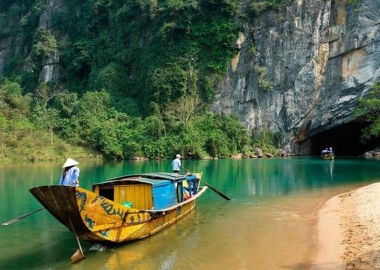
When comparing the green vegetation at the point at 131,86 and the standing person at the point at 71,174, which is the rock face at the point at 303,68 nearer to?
the green vegetation at the point at 131,86

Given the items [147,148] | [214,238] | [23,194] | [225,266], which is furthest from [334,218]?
[147,148]

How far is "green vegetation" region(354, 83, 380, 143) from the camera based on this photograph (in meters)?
34.1

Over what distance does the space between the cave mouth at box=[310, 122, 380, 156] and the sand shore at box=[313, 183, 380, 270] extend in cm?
3327

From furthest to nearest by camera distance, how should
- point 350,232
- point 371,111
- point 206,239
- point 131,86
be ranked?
1. point 131,86
2. point 371,111
3. point 206,239
4. point 350,232

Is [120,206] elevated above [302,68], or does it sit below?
below

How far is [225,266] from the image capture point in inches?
297

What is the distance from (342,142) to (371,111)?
12834 mm

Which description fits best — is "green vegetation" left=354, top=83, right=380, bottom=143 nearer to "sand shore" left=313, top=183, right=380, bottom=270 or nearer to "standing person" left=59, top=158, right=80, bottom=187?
"sand shore" left=313, top=183, right=380, bottom=270

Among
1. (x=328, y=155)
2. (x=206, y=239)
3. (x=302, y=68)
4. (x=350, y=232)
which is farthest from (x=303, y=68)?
(x=206, y=239)

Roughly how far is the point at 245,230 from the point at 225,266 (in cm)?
288

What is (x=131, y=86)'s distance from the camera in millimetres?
50250

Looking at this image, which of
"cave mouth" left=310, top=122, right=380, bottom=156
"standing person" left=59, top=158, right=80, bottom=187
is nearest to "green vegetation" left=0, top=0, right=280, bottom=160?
"cave mouth" left=310, top=122, right=380, bottom=156

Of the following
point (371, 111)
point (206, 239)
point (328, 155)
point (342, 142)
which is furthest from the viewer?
point (342, 142)

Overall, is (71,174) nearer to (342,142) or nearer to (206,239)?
(206,239)
